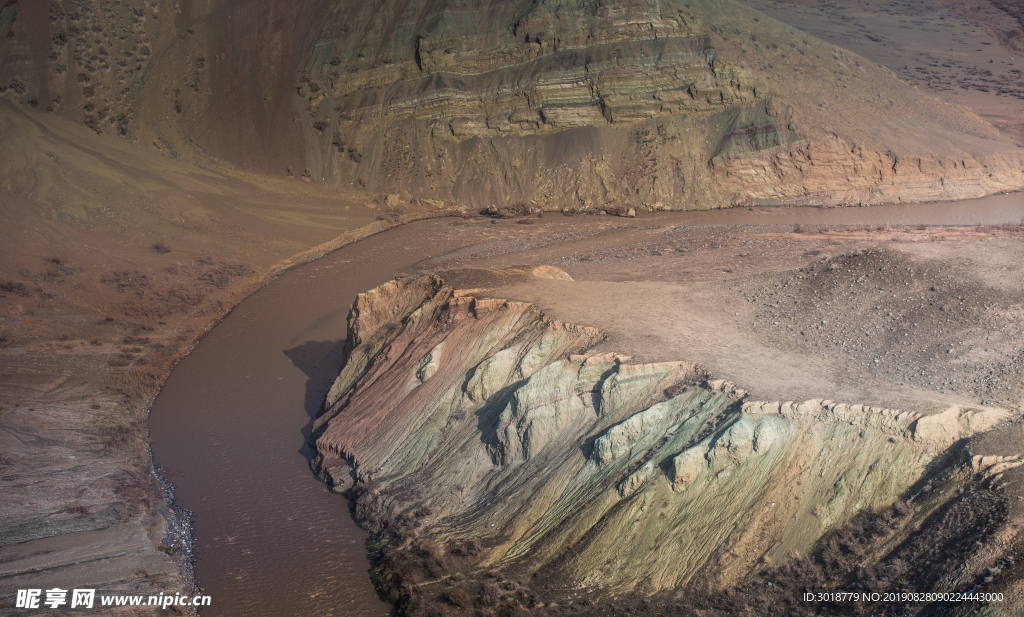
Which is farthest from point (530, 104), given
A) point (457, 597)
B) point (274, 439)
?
point (457, 597)

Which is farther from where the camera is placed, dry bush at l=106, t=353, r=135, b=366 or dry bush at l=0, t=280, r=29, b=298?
dry bush at l=0, t=280, r=29, b=298

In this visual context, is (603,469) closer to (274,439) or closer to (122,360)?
(274,439)

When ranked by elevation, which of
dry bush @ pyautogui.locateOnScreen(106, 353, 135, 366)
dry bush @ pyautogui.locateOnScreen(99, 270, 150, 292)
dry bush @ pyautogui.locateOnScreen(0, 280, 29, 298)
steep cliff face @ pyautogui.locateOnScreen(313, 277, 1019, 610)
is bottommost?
dry bush @ pyautogui.locateOnScreen(106, 353, 135, 366)

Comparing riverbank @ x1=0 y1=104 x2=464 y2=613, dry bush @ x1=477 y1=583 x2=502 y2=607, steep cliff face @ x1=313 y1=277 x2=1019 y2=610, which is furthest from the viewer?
riverbank @ x1=0 y1=104 x2=464 y2=613

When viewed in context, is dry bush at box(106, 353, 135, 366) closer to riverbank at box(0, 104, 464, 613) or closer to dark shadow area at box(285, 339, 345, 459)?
riverbank at box(0, 104, 464, 613)

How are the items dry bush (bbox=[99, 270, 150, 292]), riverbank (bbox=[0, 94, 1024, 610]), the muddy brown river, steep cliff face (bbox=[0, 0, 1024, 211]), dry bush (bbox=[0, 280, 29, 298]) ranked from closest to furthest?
the muddy brown river < riverbank (bbox=[0, 94, 1024, 610]) < dry bush (bbox=[0, 280, 29, 298]) < dry bush (bbox=[99, 270, 150, 292]) < steep cliff face (bbox=[0, 0, 1024, 211])

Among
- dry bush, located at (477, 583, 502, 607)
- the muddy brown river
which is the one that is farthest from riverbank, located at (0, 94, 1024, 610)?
dry bush, located at (477, 583, 502, 607)
